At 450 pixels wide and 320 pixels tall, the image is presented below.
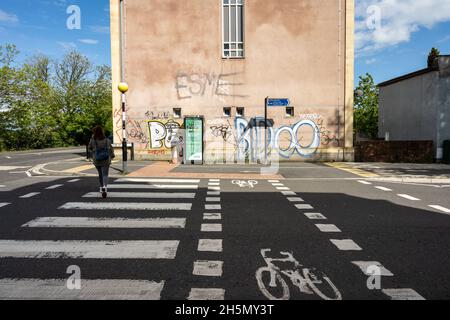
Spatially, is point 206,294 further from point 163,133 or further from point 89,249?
point 163,133

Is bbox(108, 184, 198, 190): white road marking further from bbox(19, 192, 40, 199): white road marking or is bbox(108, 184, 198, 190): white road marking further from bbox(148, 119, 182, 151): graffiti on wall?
bbox(148, 119, 182, 151): graffiti on wall

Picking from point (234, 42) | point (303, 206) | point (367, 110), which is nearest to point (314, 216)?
point (303, 206)

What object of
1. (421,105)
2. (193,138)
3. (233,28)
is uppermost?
(233,28)

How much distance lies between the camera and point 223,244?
4992 millimetres

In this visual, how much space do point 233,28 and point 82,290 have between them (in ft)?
59.0

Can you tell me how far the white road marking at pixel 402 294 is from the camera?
3369mm

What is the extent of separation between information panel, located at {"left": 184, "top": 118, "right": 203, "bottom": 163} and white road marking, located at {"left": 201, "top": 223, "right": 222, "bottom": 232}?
1326cm

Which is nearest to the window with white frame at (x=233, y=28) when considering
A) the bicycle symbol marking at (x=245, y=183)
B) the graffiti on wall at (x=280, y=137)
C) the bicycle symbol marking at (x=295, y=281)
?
the graffiti on wall at (x=280, y=137)

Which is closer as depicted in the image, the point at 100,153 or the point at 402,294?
the point at 402,294

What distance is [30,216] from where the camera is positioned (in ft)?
21.8

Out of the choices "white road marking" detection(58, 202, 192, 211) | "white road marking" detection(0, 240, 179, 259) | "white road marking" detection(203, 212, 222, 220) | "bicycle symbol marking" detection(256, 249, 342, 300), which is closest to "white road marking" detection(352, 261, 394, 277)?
"bicycle symbol marking" detection(256, 249, 342, 300)

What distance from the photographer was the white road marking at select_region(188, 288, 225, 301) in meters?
3.37
